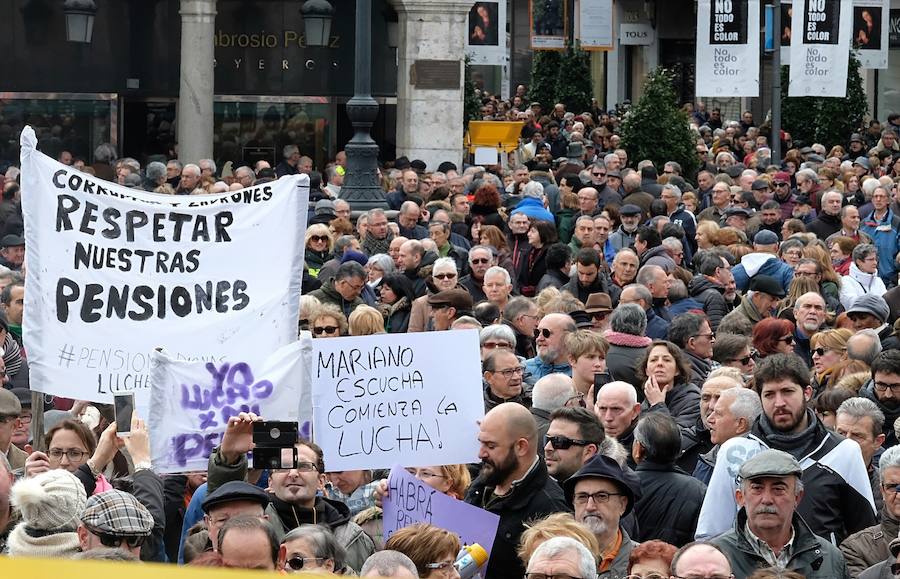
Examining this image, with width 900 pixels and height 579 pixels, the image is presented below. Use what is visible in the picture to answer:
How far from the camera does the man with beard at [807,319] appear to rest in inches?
456

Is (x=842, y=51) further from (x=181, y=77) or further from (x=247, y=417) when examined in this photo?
(x=247, y=417)

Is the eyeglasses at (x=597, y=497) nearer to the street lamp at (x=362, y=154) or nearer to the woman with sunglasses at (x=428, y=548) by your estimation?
the woman with sunglasses at (x=428, y=548)

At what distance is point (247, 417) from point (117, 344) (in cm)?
130

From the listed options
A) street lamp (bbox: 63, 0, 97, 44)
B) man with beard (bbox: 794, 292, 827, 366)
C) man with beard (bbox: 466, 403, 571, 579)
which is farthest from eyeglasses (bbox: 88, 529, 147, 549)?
street lamp (bbox: 63, 0, 97, 44)

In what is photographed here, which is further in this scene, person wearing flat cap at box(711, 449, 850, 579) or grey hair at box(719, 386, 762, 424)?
grey hair at box(719, 386, 762, 424)

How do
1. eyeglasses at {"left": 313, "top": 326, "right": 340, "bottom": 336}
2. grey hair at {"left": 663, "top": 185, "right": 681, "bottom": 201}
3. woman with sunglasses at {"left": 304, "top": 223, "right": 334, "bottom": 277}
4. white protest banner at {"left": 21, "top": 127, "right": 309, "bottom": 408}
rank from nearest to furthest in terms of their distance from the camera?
white protest banner at {"left": 21, "top": 127, "right": 309, "bottom": 408}
eyeglasses at {"left": 313, "top": 326, "right": 340, "bottom": 336}
woman with sunglasses at {"left": 304, "top": 223, "right": 334, "bottom": 277}
grey hair at {"left": 663, "top": 185, "right": 681, "bottom": 201}

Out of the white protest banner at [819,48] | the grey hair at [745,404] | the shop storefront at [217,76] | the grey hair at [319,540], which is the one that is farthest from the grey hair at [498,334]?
the shop storefront at [217,76]

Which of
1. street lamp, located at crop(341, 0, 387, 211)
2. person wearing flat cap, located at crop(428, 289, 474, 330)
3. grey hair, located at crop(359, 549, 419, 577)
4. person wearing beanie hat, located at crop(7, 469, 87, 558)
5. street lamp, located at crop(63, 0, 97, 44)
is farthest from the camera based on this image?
street lamp, located at crop(63, 0, 97, 44)

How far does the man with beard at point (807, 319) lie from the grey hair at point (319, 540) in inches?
242

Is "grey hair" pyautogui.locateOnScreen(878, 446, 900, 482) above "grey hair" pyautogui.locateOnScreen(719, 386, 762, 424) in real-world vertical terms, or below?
below

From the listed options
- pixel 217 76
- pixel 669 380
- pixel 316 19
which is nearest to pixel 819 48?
pixel 316 19

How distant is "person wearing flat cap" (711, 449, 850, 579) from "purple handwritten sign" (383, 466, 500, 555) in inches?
36.8

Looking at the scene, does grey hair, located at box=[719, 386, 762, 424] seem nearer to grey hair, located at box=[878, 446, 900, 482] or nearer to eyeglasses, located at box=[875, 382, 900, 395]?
grey hair, located at box=[878, 446, 900, 482]

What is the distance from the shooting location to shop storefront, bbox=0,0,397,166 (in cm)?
2625
